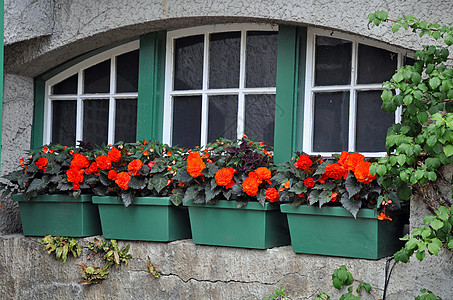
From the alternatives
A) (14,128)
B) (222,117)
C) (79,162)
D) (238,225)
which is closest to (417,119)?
(238,225)

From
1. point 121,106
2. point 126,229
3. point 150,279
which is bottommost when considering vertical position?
point 150,279

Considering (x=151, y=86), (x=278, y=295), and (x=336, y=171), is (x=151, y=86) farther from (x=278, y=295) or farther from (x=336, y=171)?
(x=278, y=295)

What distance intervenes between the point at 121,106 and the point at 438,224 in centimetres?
238

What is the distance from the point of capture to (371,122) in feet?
12.4

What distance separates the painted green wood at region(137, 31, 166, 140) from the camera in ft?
13.9

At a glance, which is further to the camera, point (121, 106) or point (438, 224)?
point (121, 106)

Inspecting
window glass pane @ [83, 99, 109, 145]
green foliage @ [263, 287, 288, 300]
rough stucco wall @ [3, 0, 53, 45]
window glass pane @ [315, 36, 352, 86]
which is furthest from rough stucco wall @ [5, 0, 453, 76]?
green foliage @ [263, 287, 288, 300]

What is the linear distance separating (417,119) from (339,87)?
88 centimetres

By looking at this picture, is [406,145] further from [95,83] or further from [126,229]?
[95,83]

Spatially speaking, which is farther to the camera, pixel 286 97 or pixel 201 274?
pixel 286 97

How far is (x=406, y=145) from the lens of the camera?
9.37 feet

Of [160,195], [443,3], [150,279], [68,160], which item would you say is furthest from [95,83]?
[443,3]

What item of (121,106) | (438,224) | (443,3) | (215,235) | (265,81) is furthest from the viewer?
(121,106)

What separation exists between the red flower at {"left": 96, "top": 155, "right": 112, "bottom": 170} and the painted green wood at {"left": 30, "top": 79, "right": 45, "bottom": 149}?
915mm
